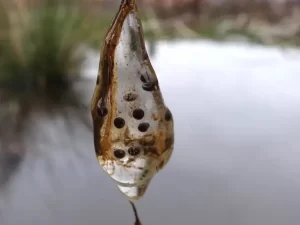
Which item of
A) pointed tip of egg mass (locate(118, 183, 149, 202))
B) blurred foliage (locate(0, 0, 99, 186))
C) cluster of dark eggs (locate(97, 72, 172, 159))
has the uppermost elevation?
blurred foliage (locate(0, 0, 99, 186))

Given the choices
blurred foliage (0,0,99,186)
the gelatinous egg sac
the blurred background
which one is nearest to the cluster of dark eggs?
the gelatinous egg sac

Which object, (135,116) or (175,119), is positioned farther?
(175,119)

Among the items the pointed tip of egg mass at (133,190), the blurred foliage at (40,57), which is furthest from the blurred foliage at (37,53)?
the pointed tip of egg mass at (133,190)

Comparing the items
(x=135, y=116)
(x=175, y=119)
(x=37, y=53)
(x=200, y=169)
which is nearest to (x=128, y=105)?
(x=135, y=116)

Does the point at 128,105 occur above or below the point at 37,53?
below

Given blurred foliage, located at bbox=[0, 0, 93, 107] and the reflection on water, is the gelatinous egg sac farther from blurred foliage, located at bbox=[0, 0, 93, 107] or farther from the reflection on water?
blurred foliage, located at bbox=[0, 0, 93, 107]

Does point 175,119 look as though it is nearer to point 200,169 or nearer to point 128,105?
point 200,169

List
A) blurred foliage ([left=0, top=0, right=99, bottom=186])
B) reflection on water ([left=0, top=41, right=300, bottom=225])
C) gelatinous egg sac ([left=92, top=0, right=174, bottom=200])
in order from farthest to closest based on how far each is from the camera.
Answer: blurred foliage ([left=0, top=0, right=99, bottom=186]), reflection on water ([left=0, top=41, right=300, bottom=225]), gelatinous egg sac ([left=92, top=0, right=174, bottom=200])

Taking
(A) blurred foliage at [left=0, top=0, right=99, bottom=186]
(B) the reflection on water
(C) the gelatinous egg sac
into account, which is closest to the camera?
(C) the gelatinous egg sac

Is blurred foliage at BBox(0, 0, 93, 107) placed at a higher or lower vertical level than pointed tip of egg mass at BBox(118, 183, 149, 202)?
higher
